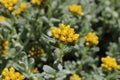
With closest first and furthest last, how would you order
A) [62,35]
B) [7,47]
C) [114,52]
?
[62,35] < [7,47] < [114,52]

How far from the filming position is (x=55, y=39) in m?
1.98

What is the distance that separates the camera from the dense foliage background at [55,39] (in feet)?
6.81

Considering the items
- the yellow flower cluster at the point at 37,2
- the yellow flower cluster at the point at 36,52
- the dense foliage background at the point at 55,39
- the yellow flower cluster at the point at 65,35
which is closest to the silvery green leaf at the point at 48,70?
the dense foliage background at the point at 55,39

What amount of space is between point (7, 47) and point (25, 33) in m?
0.27

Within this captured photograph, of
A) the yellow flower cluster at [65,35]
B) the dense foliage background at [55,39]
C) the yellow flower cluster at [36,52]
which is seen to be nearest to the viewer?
the yellow flower cluster at [65,35]

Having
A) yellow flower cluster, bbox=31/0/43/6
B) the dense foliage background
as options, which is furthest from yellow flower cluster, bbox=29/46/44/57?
yellow flower cluster, bbox=31/0/43/6

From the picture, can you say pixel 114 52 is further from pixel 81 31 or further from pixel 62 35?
pixel 62 35

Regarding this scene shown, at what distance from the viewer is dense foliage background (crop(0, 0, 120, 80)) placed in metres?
2.08

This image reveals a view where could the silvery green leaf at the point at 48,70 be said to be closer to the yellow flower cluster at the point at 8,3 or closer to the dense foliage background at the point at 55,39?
the dense foliage background at the point at 55,39

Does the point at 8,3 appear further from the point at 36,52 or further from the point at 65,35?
the point at 65,35

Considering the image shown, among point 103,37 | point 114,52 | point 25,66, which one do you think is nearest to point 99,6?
point 103,37

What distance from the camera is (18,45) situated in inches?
93.4

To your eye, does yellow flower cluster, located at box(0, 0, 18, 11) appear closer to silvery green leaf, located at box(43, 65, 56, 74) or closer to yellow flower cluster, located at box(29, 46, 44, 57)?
yellow flower cluster, located at box(29, 46, 44, 57)

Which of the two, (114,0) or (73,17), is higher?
(114,0)
